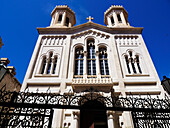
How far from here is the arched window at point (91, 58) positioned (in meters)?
11.1

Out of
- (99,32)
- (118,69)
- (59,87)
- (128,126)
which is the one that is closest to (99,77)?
(118,69)

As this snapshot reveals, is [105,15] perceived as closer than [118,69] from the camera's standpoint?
No

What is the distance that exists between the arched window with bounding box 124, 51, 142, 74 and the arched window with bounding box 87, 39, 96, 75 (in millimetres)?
3088

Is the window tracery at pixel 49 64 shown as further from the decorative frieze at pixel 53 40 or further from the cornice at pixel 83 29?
the cornice at pixel 83 29

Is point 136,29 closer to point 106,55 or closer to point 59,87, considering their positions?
point 106,55

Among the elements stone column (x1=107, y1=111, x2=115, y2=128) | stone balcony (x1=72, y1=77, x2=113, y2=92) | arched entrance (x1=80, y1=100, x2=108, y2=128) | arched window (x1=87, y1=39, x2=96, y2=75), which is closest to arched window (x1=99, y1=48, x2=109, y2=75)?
arched window (x1=87, y1=39, x2=96, y2=75)

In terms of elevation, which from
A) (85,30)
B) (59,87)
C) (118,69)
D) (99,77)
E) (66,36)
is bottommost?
(59,87)

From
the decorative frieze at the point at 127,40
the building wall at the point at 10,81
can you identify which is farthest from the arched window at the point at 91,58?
the building wall at the point at 10,81

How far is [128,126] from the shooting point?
298 inches

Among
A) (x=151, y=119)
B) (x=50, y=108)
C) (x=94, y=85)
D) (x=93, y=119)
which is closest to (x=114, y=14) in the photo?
(x=94, y=85)

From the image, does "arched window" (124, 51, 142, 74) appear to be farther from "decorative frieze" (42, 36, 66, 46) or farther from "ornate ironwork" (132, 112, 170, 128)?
"decorative frieze" (42, 36, 66, 46)

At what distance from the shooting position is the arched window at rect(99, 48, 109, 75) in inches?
433

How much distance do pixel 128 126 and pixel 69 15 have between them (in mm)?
17045

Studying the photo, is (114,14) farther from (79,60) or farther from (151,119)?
(151,119)
